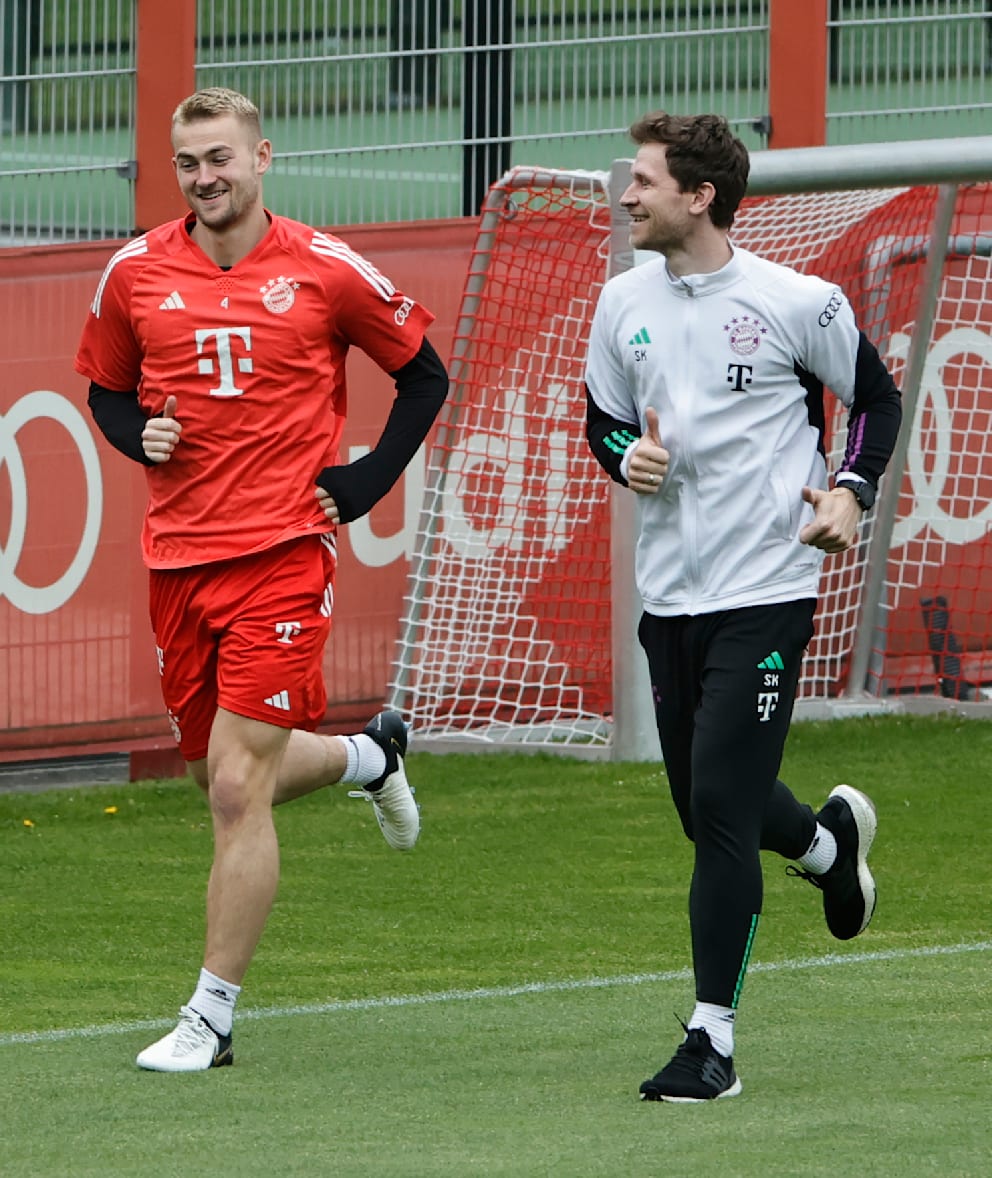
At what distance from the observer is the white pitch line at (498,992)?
6.02 metres

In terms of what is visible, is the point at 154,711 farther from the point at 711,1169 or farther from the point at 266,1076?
the point at 711,1169

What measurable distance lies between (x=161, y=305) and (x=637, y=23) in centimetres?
683

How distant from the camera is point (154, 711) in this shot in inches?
428

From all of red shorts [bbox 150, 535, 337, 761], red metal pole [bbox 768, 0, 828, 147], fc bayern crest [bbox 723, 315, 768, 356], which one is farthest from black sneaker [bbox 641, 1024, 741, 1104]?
red metal pole [bbox 768, 0, 828, 147]

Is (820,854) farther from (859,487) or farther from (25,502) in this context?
(25,502)

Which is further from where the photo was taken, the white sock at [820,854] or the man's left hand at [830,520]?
the white sock at [820,854]

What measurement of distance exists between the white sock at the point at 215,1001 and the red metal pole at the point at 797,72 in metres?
7.32

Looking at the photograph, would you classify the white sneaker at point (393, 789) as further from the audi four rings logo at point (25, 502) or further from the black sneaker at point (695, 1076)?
the audi four rings logo at point (25, 502)

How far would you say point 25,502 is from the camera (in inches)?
420

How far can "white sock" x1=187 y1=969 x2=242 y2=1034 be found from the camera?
18.1 ft

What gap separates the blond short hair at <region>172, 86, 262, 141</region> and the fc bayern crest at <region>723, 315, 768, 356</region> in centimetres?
130

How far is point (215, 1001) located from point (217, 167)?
187 centimetres

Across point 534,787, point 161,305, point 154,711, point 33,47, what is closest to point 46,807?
point 154,711

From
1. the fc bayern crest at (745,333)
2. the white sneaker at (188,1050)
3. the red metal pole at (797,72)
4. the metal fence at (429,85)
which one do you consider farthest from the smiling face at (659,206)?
the red metal pole at (797,72)
